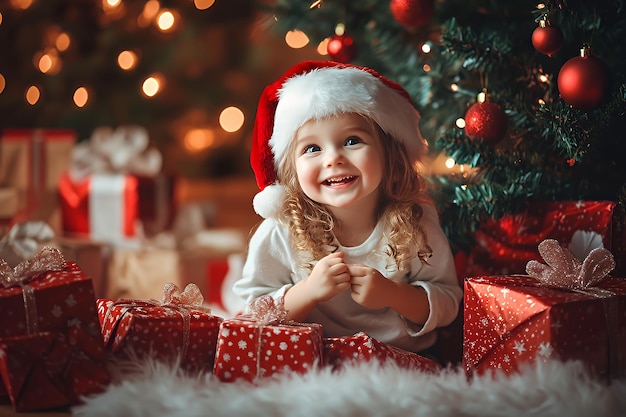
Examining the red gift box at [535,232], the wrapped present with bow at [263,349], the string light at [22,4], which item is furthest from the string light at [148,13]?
the wrapped present with bow at [263,349]

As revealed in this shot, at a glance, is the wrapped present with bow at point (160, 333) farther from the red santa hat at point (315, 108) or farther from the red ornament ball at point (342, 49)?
the red ornament ball at point (342, 49)

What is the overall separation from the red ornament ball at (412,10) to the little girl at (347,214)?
0.17 metres

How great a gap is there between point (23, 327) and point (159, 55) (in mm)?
1806

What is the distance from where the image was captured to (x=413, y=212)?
1176 millimetres

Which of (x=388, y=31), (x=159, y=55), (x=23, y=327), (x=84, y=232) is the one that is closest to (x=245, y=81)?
(x=159, y=55)

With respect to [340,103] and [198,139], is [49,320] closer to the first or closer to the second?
[340,103]

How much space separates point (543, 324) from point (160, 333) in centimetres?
54

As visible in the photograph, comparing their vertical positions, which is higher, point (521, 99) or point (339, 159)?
point (521, 99)

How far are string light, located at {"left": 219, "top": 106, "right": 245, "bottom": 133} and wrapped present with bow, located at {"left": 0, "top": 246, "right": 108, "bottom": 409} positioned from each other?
2.26m

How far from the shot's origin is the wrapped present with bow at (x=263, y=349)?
982 mm

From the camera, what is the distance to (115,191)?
6.15ft

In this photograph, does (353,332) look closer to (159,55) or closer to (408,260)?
(408,260)

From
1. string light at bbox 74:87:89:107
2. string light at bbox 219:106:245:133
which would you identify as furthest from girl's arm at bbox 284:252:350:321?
string light at bbox 219:106:245:133

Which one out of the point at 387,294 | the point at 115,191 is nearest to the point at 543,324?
the point at 387,294
